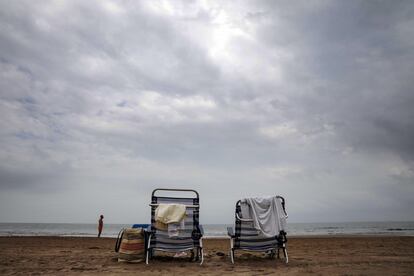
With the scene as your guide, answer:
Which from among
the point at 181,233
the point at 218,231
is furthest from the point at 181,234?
the point at 218,231

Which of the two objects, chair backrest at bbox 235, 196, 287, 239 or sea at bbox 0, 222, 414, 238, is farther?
sea at bbox 0, 222, 414, 238

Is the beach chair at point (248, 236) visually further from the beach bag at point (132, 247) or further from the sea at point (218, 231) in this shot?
the sea at point (218, 231)

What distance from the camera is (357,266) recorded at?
6203mm

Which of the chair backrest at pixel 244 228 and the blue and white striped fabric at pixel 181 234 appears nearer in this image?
the blue and white striped fabric at pixel 181 234

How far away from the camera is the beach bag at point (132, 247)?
6789mm

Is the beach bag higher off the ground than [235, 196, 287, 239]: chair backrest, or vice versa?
[235, 196, 287, 239]: chair backrest

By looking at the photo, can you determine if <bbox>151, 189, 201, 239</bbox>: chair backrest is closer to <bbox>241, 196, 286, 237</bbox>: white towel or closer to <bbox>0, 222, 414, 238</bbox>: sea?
<bbox>241, 196, 286, 237</bbox>: white towel

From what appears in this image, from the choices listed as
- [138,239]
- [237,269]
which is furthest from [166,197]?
[237,269]

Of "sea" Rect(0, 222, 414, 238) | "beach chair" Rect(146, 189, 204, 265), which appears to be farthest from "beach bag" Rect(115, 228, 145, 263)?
"sea" Rect(0, 222, 414, 238)

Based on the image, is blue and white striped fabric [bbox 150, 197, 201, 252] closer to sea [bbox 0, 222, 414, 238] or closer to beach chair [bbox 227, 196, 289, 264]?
beach chair [bbox 227, 196, 289, 264]

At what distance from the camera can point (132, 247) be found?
6828 mm

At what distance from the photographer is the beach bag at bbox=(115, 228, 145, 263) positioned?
679 cm

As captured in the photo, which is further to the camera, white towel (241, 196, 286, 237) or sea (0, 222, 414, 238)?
sea (0, 222, 414, 238)

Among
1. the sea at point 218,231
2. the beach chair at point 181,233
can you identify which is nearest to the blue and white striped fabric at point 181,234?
the beach chair at point 181,233
